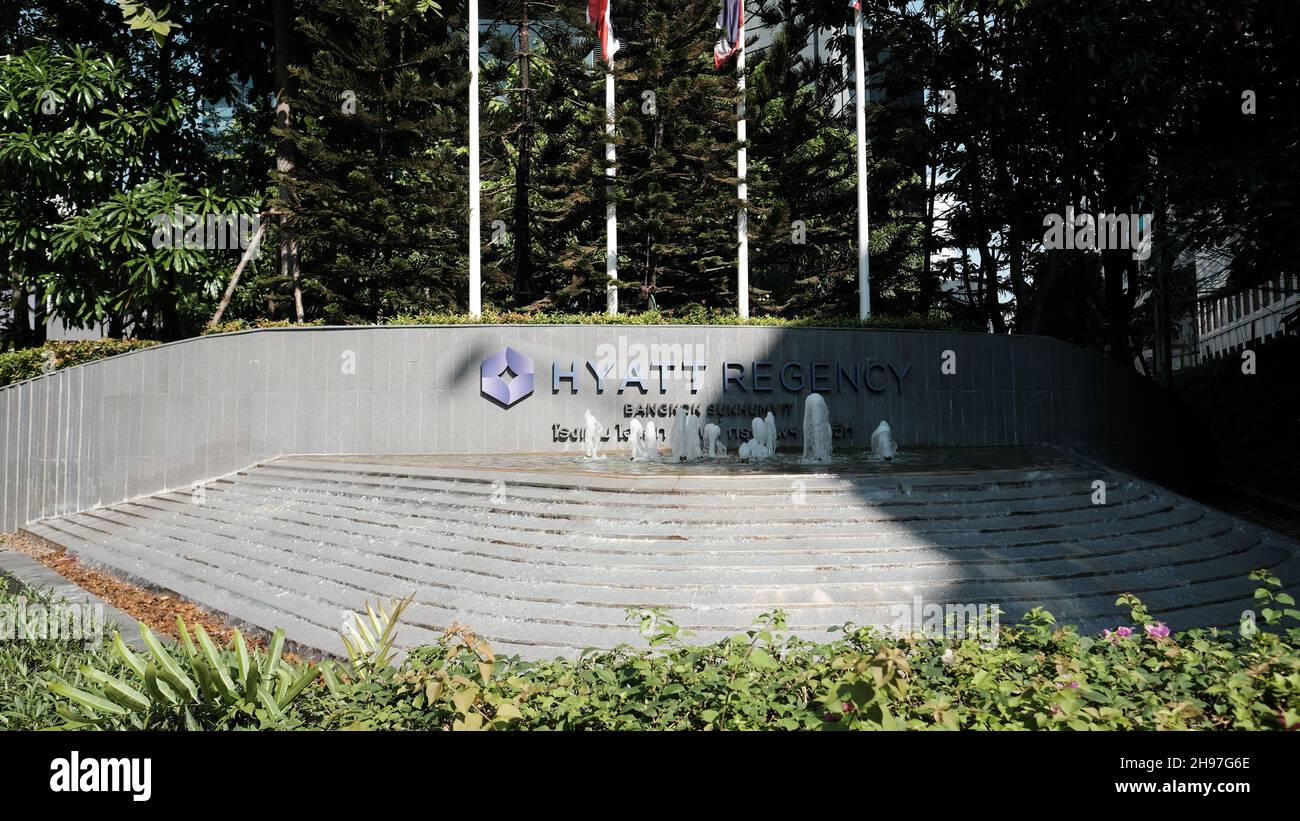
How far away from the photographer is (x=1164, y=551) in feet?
27.6

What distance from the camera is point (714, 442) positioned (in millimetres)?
13883

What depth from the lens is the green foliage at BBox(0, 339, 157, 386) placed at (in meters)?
15.1

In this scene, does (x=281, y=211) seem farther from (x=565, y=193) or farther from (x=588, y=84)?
(x=588, y=84)

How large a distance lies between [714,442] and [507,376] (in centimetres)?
332

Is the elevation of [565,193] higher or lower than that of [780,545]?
higher

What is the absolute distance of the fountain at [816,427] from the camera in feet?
44.5

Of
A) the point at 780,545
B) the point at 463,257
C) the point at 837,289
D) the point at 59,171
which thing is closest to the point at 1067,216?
the point at 837,289

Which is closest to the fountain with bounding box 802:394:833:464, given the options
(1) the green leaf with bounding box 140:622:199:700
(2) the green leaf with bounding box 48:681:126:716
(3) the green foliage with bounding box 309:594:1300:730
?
(3) the green foliage with bounding box 309:594:1300:730

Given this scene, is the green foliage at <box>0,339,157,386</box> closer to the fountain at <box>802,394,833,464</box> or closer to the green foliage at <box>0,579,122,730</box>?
the green foliage at <box>0,579,122,730</box>

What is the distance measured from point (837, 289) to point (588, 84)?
7.10 metres

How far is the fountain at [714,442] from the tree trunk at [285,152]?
865cm

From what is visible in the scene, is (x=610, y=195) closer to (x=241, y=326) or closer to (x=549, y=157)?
(x=549, y=157)

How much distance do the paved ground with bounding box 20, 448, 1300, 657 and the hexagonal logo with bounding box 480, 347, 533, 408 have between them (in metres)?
2.94
